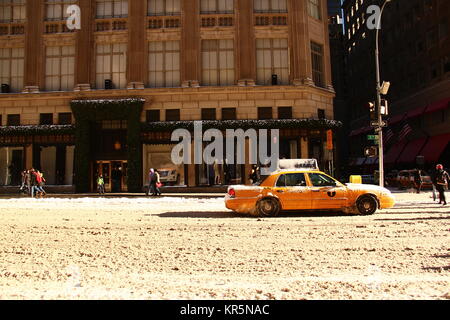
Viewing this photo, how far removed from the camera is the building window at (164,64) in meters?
27.9

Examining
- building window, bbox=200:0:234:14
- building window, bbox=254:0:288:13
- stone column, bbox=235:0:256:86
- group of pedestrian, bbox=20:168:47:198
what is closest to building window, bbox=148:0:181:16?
building window, bbox=200:0:234:14

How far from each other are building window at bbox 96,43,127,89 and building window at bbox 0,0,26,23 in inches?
284

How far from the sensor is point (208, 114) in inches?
1070

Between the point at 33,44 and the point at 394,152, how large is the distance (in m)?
35.9

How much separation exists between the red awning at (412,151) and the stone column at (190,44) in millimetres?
21452

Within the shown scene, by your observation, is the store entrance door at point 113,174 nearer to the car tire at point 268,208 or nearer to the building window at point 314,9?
the car tire at point 268,208

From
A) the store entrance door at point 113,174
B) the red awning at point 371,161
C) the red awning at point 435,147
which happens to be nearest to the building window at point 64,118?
the store entrance door at point 113,174

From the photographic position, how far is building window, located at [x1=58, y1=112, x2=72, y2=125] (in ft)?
91.5

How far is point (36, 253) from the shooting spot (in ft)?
21.5

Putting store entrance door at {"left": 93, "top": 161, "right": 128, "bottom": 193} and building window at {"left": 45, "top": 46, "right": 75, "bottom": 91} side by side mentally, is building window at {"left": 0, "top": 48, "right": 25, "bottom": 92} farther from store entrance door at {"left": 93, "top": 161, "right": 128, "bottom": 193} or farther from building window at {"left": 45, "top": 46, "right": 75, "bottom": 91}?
store entrance door at {"left": 93, "top": 161, "right": 128, "bottom": 193}

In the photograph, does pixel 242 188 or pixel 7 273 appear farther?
pixel 242 188

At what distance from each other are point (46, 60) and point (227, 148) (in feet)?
53.5
